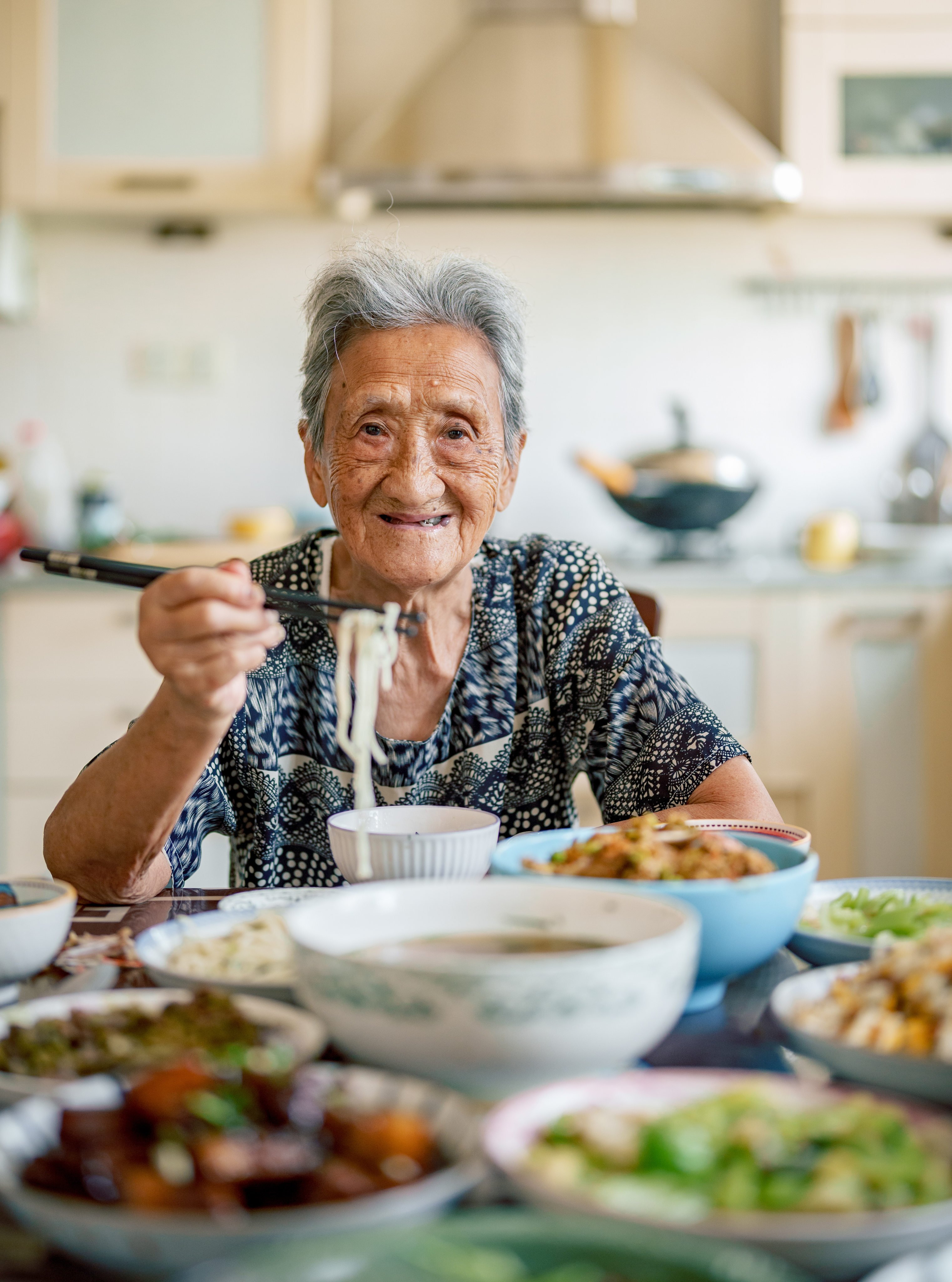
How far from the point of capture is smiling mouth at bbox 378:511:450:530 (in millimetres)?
1461

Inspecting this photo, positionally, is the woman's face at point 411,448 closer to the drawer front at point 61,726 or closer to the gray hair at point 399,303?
the gray hair at point 399,303

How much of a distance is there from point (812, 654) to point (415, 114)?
5.51 ft

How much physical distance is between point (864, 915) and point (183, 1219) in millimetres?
645

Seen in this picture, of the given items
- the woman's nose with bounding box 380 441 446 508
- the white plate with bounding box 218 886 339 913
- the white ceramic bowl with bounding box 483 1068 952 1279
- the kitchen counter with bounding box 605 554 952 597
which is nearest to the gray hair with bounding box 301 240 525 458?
the woman's nose with bounding box 380 441 446 508

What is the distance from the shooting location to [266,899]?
1058 mm

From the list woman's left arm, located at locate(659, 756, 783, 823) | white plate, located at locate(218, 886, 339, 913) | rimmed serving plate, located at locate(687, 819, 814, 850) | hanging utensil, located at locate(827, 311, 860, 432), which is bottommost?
white plate, located at locate(218, 886, 339, 913)

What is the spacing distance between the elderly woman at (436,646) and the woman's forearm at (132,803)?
6.3 inches

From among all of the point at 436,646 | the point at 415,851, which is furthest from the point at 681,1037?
the point at 436,646

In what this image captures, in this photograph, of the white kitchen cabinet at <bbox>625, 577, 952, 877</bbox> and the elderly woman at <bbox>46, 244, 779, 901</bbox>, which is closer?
the elderly woman at <bbox>46, 244, 779, 901</bbox>

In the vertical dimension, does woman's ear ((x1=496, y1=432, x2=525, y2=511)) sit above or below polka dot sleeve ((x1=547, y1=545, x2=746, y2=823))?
above

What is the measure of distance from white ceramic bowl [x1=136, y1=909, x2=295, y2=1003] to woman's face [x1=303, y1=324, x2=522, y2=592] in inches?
22.7

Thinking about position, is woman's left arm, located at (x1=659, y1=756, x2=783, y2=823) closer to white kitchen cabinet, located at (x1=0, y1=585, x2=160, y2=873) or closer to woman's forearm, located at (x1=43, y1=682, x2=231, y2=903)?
woman's forearm, located at (x1=43, y1=682, x2=231, y2=903)

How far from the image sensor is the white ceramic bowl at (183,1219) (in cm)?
46

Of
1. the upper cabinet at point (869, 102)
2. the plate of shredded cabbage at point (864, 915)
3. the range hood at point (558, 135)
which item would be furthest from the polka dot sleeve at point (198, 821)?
the upper cabinet at point (869, 102)
